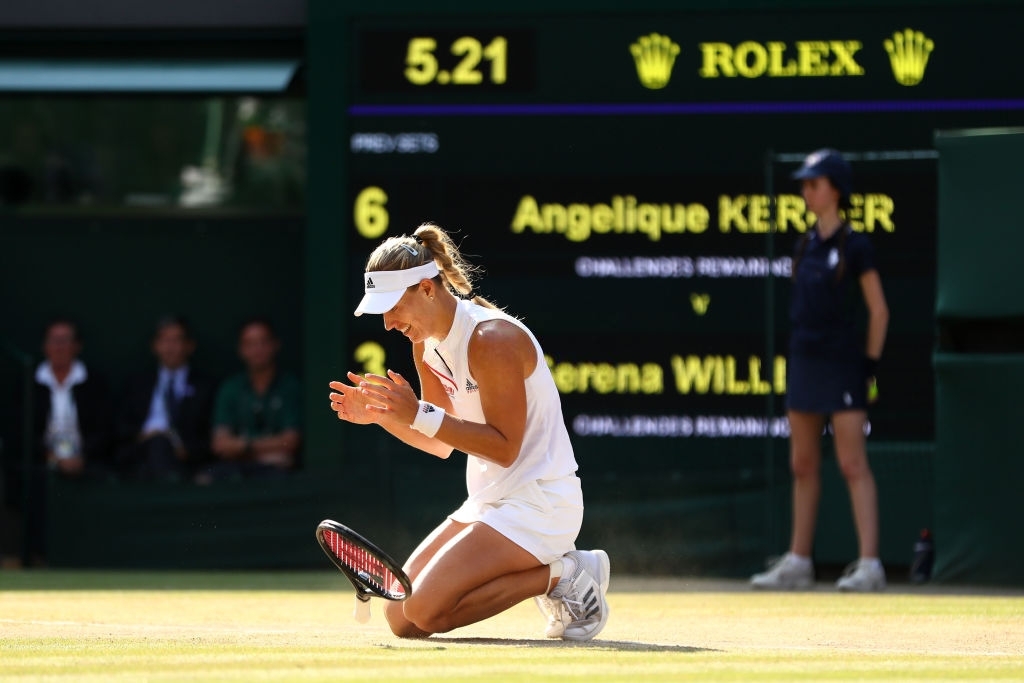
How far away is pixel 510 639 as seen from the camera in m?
5.86

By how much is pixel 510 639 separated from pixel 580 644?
0.32 m

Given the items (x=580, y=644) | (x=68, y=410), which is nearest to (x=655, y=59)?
(x=68, y=410)

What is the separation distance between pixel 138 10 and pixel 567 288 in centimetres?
374

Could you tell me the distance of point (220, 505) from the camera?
400 inches

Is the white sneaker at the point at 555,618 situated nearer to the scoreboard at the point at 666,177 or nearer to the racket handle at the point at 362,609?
the racket handle at the point at 362,609

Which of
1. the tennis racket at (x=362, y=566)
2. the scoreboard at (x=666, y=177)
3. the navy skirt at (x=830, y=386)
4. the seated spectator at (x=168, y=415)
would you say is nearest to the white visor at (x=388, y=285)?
the tennis racket at (x=362, y=566)

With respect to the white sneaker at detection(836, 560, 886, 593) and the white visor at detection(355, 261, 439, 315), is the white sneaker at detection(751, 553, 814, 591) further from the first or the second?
the white visor at detection(355, 261, 439, 315)

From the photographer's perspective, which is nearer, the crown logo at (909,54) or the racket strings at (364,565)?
the racket strings at (364,565)

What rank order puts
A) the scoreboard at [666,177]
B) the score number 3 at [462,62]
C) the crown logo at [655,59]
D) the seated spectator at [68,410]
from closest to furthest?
1. the scoreboard at [666,177]
2. the crown logo at [655,59]
3. the score number 3 at [462,62]
4. the seated spectator at [68,410]

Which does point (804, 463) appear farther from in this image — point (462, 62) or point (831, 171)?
point (462, 62)

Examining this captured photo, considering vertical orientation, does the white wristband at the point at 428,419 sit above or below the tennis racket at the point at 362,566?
above

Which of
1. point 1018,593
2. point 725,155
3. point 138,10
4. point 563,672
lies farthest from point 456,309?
point 138,10

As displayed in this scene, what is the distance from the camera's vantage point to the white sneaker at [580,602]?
5836 millimetres

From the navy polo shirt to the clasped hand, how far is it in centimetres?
328
